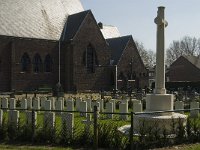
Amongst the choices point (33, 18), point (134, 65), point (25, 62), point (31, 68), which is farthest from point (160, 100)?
point (134, 65)

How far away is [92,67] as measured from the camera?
46438 mm

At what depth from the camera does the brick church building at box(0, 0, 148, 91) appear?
41.1m

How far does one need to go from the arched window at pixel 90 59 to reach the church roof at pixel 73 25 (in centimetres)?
283

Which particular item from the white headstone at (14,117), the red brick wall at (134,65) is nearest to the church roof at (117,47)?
the red brick wall at (134,65)

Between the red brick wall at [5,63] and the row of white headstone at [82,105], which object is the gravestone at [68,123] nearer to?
the row of white headstone at [82,105]

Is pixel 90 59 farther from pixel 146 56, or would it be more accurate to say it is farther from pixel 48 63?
pixel 146 56

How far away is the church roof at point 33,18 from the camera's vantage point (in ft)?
136

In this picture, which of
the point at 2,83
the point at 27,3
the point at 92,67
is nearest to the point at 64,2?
the point at 27,3

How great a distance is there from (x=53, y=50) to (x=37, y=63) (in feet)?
7.89

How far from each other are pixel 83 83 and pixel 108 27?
15.9m

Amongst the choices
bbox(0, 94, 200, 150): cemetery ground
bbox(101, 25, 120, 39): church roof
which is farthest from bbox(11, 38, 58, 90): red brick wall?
bbox(0, 94, 200, 150): cemetery ground

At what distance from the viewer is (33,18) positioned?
43.5m

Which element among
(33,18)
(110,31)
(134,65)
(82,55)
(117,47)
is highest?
(110,31)

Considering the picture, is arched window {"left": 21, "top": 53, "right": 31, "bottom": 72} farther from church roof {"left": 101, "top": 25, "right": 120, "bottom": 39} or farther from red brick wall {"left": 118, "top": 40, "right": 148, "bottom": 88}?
church roof {"left": 101, "top": 25, "right": 120, "bottom": 39}
